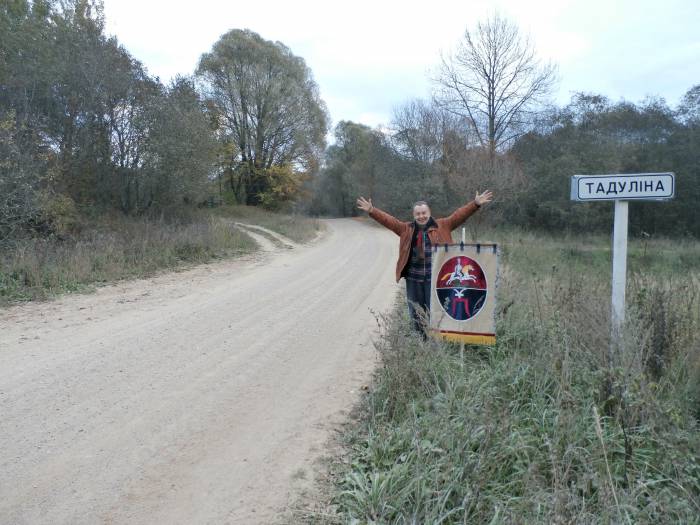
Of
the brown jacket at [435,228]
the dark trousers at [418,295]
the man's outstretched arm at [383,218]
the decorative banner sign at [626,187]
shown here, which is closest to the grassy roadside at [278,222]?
the man's outstretched arm at [383,218]

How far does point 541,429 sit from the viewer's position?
4.13 metres

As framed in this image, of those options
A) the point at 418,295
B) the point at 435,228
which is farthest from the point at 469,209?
the point at 418,295

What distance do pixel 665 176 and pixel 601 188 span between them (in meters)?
0.54

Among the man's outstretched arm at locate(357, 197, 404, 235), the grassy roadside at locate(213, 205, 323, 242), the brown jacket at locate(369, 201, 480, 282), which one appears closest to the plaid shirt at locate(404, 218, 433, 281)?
the brown jacket at locate(369, 201, 480, 282)

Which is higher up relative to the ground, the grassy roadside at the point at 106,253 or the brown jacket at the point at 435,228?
the brown jacket at the point at 435,228

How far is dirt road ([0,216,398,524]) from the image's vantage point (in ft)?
11.6

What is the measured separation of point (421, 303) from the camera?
665cm

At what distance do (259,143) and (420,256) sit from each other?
128 feet

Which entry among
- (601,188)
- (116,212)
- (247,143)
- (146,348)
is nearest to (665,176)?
(601,188)

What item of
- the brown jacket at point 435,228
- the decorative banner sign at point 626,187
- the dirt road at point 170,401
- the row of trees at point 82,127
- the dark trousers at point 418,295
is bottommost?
the dirt road at point 170,401

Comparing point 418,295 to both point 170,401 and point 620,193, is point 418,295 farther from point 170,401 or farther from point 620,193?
point 170,401

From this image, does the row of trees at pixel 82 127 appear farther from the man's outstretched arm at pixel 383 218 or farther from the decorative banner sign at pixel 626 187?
the decorative banner sign at pixel 626 187

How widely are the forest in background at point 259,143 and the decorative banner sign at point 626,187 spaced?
13.2 metres

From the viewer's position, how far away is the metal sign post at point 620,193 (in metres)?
4.93
